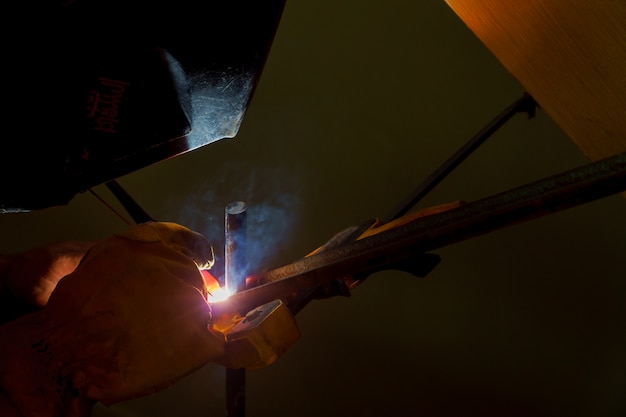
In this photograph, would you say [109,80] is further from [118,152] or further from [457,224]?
[457,224]

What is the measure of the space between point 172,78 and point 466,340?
2.56 metres

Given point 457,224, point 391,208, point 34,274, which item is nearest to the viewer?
point 457,224

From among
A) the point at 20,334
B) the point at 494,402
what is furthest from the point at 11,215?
the point at 494,402

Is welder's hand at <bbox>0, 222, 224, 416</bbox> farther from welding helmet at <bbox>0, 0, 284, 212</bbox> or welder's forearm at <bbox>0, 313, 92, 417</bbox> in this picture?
welding helmet at <bbox>0, 0, 284, 212</bbox>

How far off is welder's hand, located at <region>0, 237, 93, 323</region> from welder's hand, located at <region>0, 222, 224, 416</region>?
478 mm

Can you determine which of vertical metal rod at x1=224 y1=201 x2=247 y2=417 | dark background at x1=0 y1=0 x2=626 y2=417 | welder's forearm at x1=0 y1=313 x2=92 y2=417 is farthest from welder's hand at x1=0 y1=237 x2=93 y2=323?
dark background at x1=0 y1=0 x2=626 y2=417

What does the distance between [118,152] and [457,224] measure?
0.75m

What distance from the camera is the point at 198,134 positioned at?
1346 millimetres

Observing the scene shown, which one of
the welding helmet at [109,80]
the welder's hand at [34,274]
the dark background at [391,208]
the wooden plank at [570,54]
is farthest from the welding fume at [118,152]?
the dark background at [391,208]

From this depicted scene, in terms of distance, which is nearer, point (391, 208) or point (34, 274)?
point (34, 274)

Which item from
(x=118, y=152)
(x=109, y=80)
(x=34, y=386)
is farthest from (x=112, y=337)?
(x=109, y=80)

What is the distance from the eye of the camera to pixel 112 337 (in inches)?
49.8

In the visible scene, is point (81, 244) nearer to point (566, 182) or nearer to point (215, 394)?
point (566, 182)

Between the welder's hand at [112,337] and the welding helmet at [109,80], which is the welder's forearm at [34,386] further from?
the welding helmet at [109,80]
